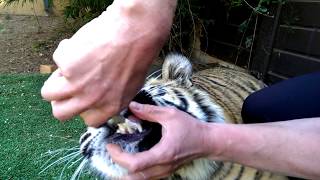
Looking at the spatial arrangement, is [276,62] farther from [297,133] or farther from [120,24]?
[120,24]

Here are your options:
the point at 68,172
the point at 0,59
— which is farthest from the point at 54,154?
the point at 0,59

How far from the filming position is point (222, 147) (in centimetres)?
83

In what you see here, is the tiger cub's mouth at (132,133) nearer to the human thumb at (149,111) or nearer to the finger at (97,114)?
the human thumb at (149,111)

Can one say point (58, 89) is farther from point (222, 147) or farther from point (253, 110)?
point (253, 110)

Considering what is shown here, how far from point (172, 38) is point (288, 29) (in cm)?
118

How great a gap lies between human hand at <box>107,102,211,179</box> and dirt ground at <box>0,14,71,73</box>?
3294mm

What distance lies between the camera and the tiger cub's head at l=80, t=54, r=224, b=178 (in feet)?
3.04

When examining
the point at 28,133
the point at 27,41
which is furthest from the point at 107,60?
the point at 27,41

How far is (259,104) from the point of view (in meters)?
1.28

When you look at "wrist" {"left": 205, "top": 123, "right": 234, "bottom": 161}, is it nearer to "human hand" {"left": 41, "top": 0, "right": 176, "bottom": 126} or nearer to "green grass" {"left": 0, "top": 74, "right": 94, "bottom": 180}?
"human hand" {"left": 41, "top": 0, "right": 176, "bottom": 126}

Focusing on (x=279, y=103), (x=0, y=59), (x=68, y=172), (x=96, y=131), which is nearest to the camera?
(x=96, y=131)

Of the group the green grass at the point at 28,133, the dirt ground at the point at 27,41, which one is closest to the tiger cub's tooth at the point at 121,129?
the green grass at the point at 28,133

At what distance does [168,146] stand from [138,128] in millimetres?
142

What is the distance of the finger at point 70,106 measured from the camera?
670 mm
